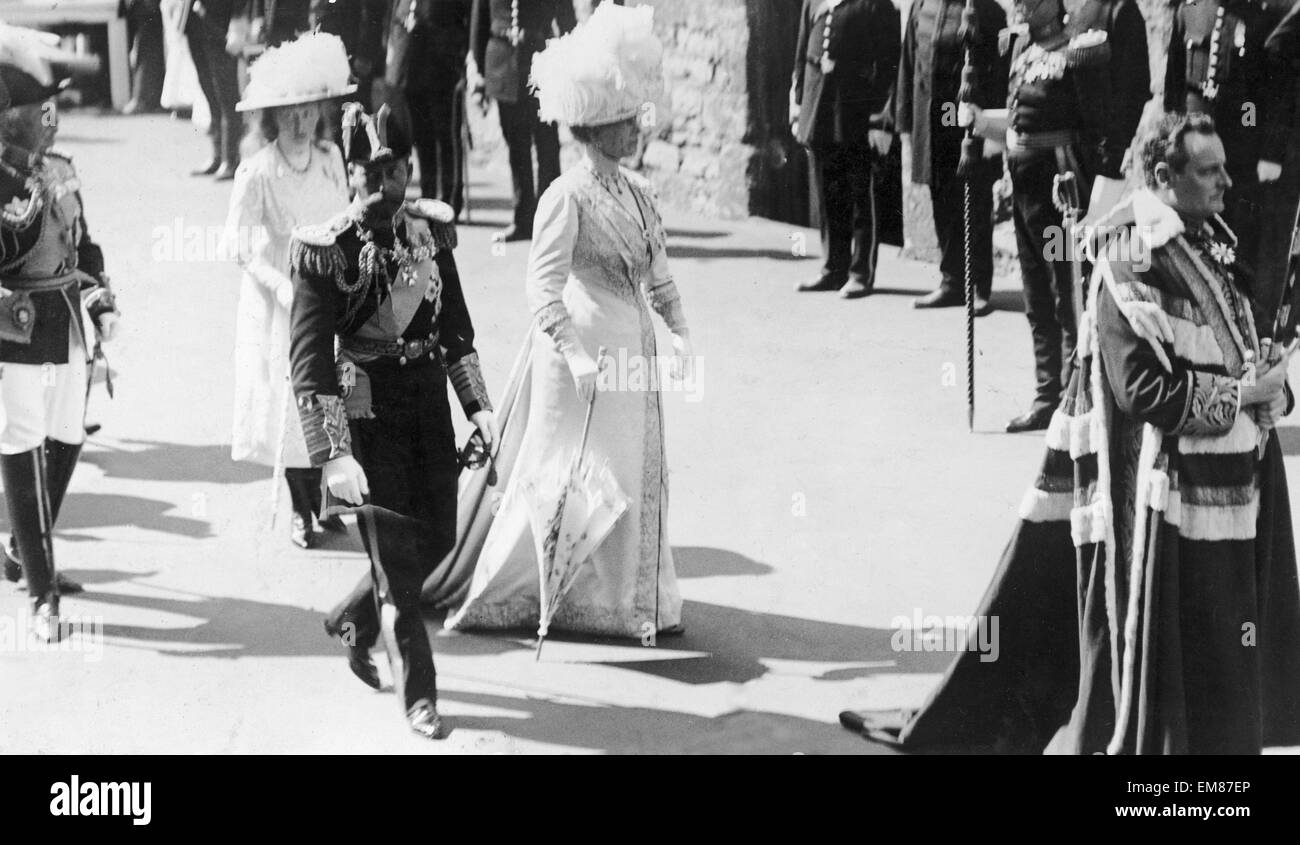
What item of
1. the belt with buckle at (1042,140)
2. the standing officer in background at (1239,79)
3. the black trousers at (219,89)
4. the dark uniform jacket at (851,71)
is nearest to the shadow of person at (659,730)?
the belt with buckle at (1042,140)

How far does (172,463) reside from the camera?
9648 mm

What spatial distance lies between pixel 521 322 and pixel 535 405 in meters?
4.19

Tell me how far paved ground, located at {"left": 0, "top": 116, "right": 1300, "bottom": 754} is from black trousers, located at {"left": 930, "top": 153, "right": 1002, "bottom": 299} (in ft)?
1.00

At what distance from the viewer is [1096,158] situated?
31.9 ft

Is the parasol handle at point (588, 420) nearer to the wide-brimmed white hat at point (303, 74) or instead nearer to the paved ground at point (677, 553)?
the paved ground at point (677, 553)

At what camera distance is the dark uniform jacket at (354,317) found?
20.7ft

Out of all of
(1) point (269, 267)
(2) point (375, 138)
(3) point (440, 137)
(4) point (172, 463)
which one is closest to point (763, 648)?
(2) point (375, 138)

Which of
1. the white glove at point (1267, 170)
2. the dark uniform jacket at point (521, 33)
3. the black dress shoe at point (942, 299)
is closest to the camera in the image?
the white glove at point (1267, 170)

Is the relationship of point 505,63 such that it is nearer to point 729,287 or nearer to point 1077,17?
point 729,287

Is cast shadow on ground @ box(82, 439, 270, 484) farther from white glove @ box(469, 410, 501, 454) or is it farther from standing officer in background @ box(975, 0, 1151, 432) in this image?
standing officer in background @ box(975, 0, 1151, 432)

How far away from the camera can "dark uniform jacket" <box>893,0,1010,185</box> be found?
11461mm

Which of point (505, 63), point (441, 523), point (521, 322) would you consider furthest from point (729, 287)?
point (441, 523)

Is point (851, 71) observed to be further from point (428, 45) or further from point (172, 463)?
point (172, 463)

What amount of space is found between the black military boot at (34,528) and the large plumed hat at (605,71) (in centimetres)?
234
